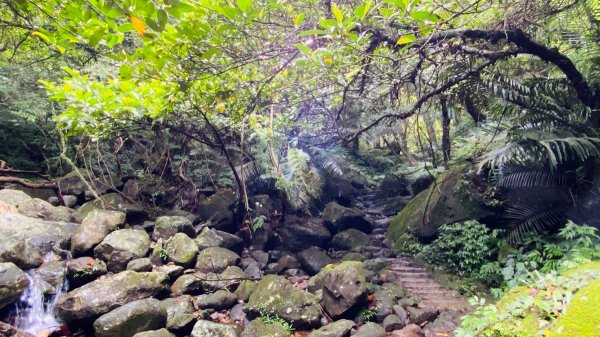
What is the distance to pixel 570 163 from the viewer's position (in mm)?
5258

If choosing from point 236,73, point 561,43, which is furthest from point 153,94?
point 561,43

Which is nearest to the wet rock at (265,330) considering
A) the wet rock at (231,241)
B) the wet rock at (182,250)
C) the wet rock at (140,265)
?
the wet rock at (182,250)

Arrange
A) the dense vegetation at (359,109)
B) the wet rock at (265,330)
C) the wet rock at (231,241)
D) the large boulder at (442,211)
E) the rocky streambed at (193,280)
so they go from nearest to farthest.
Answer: the dense vegetation at (359,109)
the wet rock at (265,330)
the rocky streambed at (193,280)
the large boulder at (442,211)
the wet rock at (231,241)

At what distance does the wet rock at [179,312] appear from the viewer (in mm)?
4758

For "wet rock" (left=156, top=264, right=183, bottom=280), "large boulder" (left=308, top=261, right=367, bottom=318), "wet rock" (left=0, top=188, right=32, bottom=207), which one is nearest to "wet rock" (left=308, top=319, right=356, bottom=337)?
"large boulder" (left=308, top=261, right=367, bottom=318)

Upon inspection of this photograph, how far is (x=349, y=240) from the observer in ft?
25.4

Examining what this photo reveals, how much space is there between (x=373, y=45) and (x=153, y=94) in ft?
8.09

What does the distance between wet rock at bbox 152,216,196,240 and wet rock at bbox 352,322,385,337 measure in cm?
403

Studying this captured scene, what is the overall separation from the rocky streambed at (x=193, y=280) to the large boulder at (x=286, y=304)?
0.02m

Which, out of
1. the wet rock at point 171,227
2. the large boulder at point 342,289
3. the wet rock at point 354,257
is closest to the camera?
the large boulder at point 342,289

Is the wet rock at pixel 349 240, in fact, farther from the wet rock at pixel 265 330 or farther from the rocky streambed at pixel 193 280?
the wet rock at pixel 265 330

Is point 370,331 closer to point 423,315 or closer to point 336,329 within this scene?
point 336,329

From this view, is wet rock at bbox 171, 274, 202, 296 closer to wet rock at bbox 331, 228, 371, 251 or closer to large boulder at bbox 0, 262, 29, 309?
large boulder at bbox 0, 262, 29, 309

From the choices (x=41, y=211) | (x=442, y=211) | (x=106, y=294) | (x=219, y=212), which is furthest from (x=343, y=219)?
(x=41, y=211)
